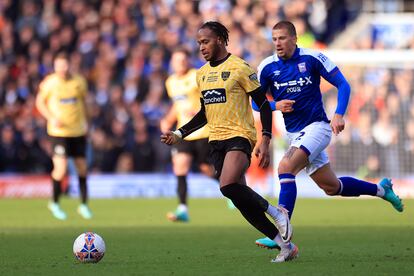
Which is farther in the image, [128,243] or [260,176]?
[260,176]

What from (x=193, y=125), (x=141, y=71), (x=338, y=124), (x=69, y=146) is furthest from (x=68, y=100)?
(x=141, y=71)

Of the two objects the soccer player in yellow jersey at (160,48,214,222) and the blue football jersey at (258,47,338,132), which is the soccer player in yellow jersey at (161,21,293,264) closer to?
the blue football jersey at (258,47,338,132)

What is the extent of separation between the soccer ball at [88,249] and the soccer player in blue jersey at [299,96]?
1.90 meters

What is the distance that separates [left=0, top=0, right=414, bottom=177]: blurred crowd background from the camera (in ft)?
75.3

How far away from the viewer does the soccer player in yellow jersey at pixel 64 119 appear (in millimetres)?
16312

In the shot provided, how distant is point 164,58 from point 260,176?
479 cm

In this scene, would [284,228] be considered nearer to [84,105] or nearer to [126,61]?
[84,105]

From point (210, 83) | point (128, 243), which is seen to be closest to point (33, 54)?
point (128, 243)

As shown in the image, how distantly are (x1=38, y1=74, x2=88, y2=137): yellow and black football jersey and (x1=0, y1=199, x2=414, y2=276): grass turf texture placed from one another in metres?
1.49

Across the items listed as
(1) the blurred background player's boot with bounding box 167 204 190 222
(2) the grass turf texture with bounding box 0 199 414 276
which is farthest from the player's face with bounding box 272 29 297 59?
(1) the blurred background player's boot with bounding box 167 204 190 222

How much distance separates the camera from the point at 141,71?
25141mm

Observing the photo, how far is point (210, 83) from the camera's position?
8.95 meters

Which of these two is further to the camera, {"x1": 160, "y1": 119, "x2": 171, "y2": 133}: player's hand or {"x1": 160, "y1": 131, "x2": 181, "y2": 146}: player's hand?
{"x1": 160, "y1": 119, "x2": 171, "y2": 133}: player's hand

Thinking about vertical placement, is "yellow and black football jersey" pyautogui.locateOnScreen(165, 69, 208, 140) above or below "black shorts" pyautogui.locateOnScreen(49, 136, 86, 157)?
above
